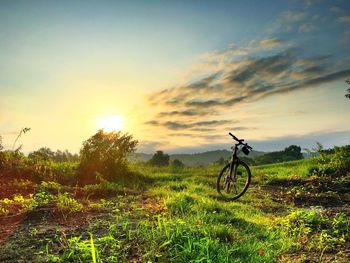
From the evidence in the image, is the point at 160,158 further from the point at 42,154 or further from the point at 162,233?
the point at 162,233

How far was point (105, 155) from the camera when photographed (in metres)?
16.2

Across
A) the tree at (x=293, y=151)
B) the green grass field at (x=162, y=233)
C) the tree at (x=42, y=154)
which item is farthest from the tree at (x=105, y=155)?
the tree at (x=293, y=151)

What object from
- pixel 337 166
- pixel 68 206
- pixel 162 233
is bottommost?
pixel 162 233

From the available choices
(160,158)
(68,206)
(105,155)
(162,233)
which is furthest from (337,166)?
(160,158)

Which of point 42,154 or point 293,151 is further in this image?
point 293,151

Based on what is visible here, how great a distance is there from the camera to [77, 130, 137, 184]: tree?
15.8 metres

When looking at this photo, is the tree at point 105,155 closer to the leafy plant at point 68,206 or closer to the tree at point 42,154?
the tree at point 42,154

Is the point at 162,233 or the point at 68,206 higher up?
the point at 68,206

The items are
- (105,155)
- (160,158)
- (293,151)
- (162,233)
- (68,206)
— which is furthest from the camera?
(293,151)

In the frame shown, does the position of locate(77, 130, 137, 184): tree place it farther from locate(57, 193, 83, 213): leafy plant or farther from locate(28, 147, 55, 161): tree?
locate(57, 193, 83, 213): leafy plant

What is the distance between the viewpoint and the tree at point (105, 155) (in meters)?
15.8

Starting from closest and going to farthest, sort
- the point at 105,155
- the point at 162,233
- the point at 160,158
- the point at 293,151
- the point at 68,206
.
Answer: the point at 162,233 < the point at 68,206 < the point at 105,155 < the point at 160,158 < the point at 293,151

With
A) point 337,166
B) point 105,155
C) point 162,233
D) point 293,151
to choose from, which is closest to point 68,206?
point 162,233

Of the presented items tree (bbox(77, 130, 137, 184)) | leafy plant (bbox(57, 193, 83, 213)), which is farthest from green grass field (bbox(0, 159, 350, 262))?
tree (bbox(77, 130, 137, 184))
